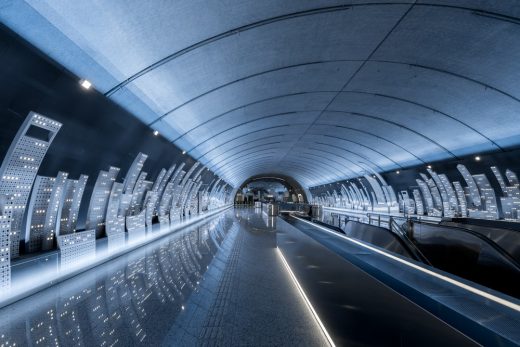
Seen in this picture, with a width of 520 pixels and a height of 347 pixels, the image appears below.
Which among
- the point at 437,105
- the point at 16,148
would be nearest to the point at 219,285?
the point at 16,148

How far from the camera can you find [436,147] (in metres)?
17.7

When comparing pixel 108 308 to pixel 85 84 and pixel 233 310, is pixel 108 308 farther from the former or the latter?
pixel 85 84

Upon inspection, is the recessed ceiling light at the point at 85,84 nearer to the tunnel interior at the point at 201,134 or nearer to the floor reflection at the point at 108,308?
the tunnel interior at the point at 201,134

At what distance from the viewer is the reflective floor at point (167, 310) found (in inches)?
135

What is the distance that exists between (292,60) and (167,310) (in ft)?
27.8

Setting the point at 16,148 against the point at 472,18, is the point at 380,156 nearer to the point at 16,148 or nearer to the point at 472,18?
the point at 472,18

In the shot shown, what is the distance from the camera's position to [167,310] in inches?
166

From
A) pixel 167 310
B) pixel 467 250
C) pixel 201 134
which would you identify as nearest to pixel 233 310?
pixel 167 310

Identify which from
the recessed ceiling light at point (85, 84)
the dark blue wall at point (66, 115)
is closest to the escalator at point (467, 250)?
the dark blue wall at point (66, 115)

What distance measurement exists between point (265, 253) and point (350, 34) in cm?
741

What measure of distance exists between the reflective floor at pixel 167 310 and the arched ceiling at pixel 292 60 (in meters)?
4.66

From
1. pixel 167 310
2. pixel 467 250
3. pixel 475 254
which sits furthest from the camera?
pixel 467 250

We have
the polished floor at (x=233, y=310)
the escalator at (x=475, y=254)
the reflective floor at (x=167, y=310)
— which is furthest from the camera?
the escalator at (x=475, y=254)

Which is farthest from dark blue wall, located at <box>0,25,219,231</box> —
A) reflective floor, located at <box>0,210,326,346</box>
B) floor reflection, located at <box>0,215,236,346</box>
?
reflective floor, located at <box>0,210,326,346</box>
